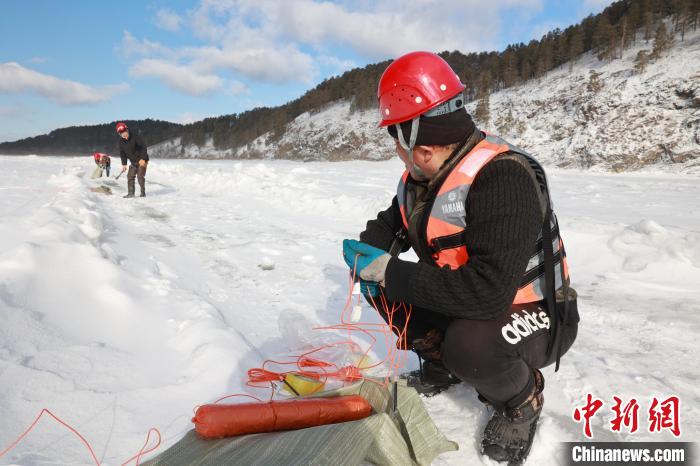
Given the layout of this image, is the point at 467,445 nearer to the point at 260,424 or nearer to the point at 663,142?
the point at 260,424

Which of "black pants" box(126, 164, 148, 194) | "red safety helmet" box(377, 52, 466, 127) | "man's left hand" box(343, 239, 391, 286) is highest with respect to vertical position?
A: "red safety helmet" box(377, 52, 466, 127)

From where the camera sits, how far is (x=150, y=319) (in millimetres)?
2951

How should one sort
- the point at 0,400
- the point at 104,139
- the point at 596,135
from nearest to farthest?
the point at 0,400 → the point at 596,135 → the point at 104,139

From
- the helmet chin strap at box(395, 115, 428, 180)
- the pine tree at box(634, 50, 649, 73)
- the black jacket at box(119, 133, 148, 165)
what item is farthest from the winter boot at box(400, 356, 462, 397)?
the pine tree at box(634, 50, 649, 73)

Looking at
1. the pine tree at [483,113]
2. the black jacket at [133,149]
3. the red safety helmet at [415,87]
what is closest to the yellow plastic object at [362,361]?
the red safety helmet at [415,87]

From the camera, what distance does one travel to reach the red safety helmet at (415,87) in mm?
1731

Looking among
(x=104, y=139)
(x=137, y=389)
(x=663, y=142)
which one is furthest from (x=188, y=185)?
(x=104, y=139)

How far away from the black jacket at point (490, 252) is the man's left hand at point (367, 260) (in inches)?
6.3

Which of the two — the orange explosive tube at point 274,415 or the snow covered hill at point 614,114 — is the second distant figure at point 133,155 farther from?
the snow covered hill at point 614,114

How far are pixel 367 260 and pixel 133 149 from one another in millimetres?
10073

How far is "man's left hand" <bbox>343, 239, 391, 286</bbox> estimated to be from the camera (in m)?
1.82

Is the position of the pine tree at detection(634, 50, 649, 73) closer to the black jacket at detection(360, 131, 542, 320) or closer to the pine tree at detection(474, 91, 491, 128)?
the pine tree at detection(474, 91, 491, 128)

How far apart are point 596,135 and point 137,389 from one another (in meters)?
29.6

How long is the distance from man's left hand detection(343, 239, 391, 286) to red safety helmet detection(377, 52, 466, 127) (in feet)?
1.95
